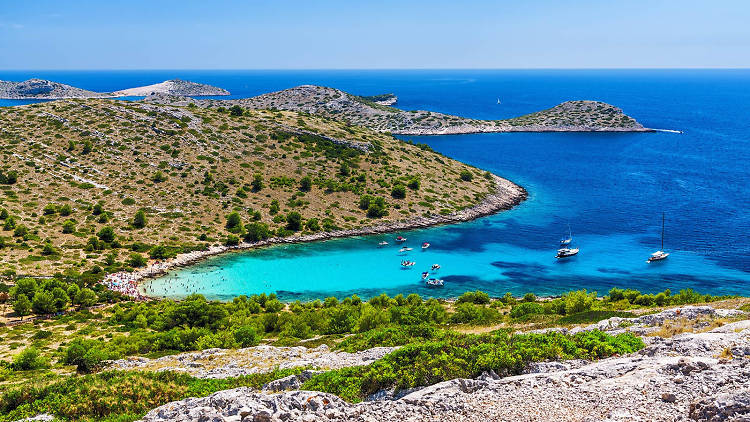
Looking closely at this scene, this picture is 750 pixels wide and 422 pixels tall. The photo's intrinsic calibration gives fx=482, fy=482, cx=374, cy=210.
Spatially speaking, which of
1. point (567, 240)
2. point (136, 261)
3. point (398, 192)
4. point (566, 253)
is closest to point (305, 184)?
point (398, 192)

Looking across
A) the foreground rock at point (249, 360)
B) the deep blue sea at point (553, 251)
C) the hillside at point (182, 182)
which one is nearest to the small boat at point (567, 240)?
the deep blue sea at point (553, 251)

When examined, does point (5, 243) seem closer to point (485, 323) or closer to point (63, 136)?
point (63, 136)

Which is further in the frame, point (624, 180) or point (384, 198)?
point (624, 180)

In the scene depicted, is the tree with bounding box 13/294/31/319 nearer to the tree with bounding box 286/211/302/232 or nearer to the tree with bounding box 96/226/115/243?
the tree with bounding box 96/226/115/243

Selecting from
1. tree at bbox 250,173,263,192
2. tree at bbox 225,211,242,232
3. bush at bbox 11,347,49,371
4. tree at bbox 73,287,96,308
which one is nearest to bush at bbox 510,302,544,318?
bush at bbox 11,347,49,371

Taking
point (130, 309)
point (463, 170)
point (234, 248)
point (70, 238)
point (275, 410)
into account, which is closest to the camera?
point (275, 410)

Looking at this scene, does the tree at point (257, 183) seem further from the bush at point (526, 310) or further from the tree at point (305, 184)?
the bush at point (526, 310)

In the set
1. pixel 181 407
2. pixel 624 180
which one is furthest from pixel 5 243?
pixel 624 180
